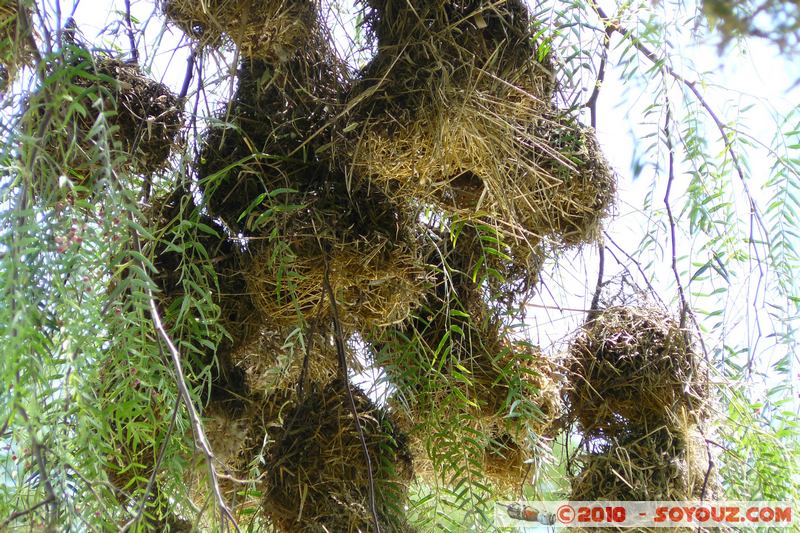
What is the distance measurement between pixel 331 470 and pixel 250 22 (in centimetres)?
49

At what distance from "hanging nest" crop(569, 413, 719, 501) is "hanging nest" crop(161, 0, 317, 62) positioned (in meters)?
0.65

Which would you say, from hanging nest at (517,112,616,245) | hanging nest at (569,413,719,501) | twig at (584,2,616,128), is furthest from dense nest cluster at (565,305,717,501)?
twig at (584,2,616,128)

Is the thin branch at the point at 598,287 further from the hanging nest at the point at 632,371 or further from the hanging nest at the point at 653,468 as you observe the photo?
the hanging nest at the point at 653,468

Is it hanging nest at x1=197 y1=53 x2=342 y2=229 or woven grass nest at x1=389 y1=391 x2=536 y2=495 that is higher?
hanging nest at x1=197 y1=53 x2=342 y2=229

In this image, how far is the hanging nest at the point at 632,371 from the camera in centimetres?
117

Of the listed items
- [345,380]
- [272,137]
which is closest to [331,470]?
[345,380]

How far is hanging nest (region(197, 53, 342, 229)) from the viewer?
3.27 ft

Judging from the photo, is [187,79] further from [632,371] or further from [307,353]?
[632,371]

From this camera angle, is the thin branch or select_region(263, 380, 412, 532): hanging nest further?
the thin branch

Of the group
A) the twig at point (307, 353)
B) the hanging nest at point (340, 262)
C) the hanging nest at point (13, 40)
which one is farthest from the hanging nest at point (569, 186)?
the hanging nest at point (13, 40)

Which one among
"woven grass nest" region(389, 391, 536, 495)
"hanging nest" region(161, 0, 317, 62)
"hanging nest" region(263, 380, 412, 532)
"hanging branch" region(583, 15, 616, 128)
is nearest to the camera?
"hanging nest" region(161, 0, 317, 62)

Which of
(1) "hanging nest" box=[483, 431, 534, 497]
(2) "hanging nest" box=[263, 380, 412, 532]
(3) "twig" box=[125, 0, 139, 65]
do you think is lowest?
(2) "hanging nest" box=[263, 380, 412, 532]

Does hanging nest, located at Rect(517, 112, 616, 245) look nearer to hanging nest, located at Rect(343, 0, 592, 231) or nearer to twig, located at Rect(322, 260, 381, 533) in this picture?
hanging nest, located at Rect(343, 0, 592, 231)

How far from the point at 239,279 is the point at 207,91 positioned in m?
A: 0.22
